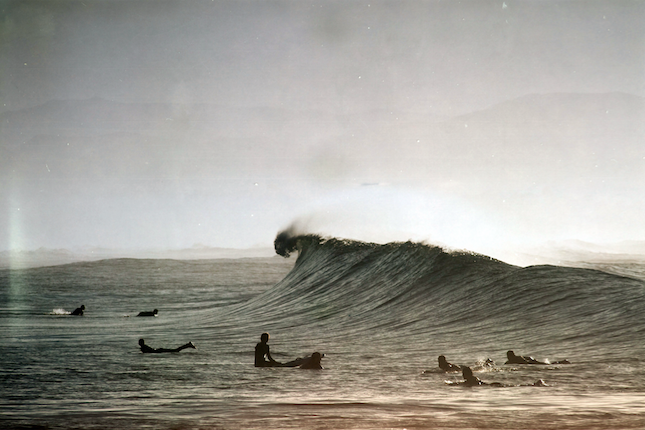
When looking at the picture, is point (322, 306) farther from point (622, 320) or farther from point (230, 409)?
point (230, 409)

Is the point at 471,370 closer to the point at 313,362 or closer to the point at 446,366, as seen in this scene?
the point at 446,366

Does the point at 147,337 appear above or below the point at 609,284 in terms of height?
below

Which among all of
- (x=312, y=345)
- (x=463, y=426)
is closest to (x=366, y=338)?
(x=312, y=345)

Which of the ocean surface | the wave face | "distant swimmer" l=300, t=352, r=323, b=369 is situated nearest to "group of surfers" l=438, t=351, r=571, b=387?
the ocean surface

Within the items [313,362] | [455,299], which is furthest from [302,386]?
[455,299]

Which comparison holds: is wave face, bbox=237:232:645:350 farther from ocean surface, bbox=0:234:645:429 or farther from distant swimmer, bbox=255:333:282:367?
distant swimmer, bbox=255:333:282:367

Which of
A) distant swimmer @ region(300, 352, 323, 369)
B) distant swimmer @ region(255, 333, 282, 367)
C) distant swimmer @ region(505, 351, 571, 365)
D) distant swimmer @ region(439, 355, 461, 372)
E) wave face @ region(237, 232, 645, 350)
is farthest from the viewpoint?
wave face @ region(237, 232, 645, 350)
